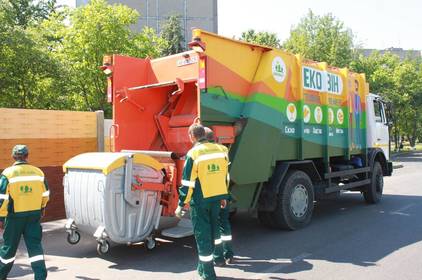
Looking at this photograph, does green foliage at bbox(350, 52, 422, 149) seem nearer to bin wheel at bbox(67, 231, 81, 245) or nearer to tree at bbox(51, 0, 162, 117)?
tree at bbox(51, 0, 162, 117)

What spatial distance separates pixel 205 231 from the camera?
5164mm

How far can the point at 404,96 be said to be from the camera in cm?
3759

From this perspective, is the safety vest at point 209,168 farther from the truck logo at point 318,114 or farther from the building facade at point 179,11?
the building facade at point 179,11

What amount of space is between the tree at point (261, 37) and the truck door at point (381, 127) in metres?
25.8

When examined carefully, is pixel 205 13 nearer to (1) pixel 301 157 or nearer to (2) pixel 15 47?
(2) pixel 15 47

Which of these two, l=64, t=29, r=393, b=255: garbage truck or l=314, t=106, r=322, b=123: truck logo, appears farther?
l=314, t=106, r=322, b=123: truck logo

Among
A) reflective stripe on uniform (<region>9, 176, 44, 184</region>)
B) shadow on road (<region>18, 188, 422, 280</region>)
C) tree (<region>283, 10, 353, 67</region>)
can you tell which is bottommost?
shadow on road (<region>18, 188, 422, 280</region>)

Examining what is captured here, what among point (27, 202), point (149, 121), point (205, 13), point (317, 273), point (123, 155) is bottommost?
point (317, 273)

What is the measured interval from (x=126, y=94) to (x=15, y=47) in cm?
746

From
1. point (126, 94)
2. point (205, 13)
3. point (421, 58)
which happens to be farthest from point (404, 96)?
point (126, 94)

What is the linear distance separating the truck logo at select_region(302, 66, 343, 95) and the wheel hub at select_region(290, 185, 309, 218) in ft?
5.90

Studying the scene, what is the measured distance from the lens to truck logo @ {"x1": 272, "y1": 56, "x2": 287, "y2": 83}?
7.29 meters

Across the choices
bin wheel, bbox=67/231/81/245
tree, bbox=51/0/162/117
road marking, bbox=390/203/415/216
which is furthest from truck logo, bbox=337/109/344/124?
tree, bbox=51/0/162/117

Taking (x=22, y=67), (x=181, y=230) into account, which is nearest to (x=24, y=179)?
(x=181, y=230)
